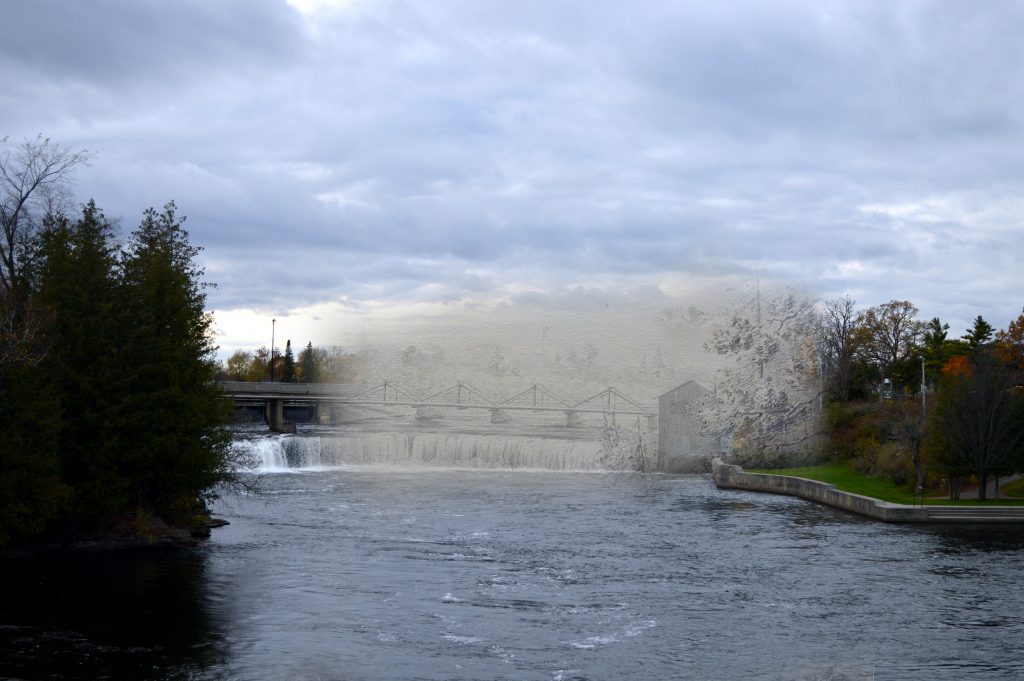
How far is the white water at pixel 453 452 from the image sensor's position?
55469 millimetres

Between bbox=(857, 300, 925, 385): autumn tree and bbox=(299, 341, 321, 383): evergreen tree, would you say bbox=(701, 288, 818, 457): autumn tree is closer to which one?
bbox=(857, 300, 925, 385): autumn tree

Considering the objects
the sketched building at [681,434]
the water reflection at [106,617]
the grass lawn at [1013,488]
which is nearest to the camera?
the water reflection at [106,617]

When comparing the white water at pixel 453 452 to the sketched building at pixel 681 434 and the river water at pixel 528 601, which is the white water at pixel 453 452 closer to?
the sketched building at pixel 681 434

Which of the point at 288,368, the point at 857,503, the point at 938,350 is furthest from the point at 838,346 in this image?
the point at 288,368

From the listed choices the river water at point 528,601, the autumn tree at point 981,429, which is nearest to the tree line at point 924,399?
the autumn tree at point 981,429

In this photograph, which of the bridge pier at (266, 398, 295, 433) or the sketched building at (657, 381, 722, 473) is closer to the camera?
the sketched building at (657, 381, 722, 473)

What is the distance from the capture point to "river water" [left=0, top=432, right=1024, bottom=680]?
1648 centimetres

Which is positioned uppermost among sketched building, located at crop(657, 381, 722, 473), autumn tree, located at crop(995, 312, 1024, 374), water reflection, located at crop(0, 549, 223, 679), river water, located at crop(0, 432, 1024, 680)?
autumn tree, located at crop(995, 312, 1024, 374)

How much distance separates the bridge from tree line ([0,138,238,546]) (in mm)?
34612

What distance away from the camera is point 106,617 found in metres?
19.6

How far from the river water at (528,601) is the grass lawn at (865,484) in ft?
12.0

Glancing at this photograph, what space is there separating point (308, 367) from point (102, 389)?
93.2 metres

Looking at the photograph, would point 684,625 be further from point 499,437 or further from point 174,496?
point 499,437

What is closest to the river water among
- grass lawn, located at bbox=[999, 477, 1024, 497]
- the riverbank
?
the riverbank
